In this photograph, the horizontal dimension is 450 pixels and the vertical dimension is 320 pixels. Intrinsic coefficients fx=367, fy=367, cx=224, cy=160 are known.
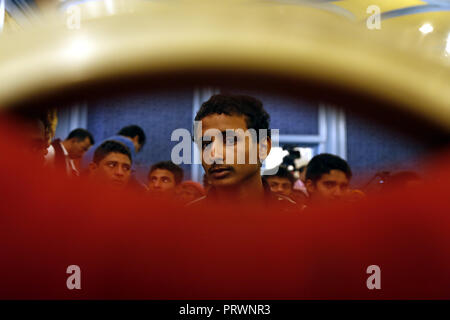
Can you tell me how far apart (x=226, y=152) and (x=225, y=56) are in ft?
0.26

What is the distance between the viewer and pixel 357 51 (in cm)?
21

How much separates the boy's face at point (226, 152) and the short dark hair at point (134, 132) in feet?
0.21

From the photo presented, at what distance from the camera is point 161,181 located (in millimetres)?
330

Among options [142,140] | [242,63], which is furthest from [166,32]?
[142,140]

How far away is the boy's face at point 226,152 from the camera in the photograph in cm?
27

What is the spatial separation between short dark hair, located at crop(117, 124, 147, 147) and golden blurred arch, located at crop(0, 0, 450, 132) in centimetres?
10

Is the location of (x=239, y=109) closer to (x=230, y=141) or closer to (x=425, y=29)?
(x=230, y=141)

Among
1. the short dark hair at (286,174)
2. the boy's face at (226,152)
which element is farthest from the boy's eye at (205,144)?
the short dark hair at (286,174)

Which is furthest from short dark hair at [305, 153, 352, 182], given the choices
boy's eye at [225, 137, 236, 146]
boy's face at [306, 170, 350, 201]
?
boy's eye at [225, 137, 236, 146]

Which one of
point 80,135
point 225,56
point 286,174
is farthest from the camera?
point 286,174

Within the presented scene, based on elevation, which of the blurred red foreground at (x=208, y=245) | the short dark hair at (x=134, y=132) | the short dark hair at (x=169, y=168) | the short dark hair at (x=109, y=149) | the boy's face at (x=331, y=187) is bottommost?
the blurred red foreground at (x=208, y=245)

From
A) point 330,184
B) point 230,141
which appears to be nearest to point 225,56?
point 230,141

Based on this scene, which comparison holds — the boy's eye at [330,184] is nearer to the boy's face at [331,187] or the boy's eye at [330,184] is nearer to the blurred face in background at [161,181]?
the boy's face at [331,187]

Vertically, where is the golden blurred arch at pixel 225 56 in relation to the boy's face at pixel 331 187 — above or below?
above
